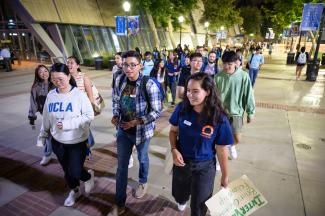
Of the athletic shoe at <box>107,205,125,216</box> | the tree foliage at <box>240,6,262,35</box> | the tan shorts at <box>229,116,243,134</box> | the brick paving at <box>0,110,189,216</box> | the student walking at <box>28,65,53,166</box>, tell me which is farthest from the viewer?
the tree foliage at <box>240,6,262,35</box>

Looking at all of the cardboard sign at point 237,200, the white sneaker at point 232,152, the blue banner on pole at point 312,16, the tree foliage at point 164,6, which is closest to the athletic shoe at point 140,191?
the cardboard sign at point 237,200

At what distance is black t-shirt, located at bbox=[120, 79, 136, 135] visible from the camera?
306 centimetres

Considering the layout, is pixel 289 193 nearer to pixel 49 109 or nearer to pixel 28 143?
pixel 49 109

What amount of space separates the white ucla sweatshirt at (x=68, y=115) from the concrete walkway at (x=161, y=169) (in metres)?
1.10

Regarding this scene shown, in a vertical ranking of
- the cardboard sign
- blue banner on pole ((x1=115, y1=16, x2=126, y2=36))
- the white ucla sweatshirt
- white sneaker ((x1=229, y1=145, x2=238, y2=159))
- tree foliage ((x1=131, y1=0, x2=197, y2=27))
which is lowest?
white sneaker ((x1=229, y1=145, x2=238, y2=159))

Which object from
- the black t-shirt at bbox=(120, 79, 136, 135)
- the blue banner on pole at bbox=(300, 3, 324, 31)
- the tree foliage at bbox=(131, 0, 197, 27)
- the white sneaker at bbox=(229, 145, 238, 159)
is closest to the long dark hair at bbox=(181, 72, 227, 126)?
the black t-shirt at bbox=(120, 79, 136, 135)

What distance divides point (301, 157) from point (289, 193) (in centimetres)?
149

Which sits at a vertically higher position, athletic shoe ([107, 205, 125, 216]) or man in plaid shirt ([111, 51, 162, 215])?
man in plaid shirt ([111, 51, 162, 215])

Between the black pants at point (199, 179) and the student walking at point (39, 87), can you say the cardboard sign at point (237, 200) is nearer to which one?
the black pants at point (199, 179)

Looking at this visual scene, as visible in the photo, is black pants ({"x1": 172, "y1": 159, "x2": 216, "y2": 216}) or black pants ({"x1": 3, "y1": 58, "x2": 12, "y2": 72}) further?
black pants ({"x1": 3, "y1": 58, "x2": 12, "y2": 72})

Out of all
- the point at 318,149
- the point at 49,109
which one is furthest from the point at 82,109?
the point at 318,149

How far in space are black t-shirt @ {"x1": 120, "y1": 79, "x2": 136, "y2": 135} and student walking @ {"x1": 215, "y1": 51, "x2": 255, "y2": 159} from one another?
1.61 metres

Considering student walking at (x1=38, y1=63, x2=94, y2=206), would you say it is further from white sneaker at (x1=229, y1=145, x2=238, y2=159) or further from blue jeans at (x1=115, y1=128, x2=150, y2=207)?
white sneaker at (x1=229, y1=145, x2=238, y2=159)

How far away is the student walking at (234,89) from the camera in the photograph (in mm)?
3908
